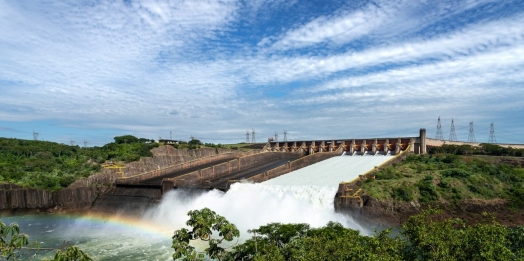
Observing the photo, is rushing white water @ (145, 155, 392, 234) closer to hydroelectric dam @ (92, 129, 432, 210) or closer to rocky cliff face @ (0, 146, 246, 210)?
hydroelectric dam @ (92, 129, 432, 210)

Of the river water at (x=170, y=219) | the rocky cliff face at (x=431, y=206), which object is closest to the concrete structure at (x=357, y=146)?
the river water at (x=170, y=219)

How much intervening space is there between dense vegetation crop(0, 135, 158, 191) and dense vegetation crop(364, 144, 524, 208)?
30486mm

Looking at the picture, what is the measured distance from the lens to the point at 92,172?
42844mm

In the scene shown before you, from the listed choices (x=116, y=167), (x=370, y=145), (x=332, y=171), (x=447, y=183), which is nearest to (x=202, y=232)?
(x=447, y=183)

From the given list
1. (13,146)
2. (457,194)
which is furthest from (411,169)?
(13,146)

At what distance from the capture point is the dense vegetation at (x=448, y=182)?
29766 mm

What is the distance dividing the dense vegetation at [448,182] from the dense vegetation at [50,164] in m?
30.5

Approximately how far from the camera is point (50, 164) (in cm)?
5053

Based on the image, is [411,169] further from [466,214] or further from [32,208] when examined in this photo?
[32,208]

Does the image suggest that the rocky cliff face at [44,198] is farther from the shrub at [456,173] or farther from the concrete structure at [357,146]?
the shrub at [456,173]

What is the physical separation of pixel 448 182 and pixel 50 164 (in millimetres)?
47451

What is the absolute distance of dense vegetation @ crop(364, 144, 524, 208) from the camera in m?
29.8

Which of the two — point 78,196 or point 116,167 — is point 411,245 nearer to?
point 78,196

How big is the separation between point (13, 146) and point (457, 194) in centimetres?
6608
